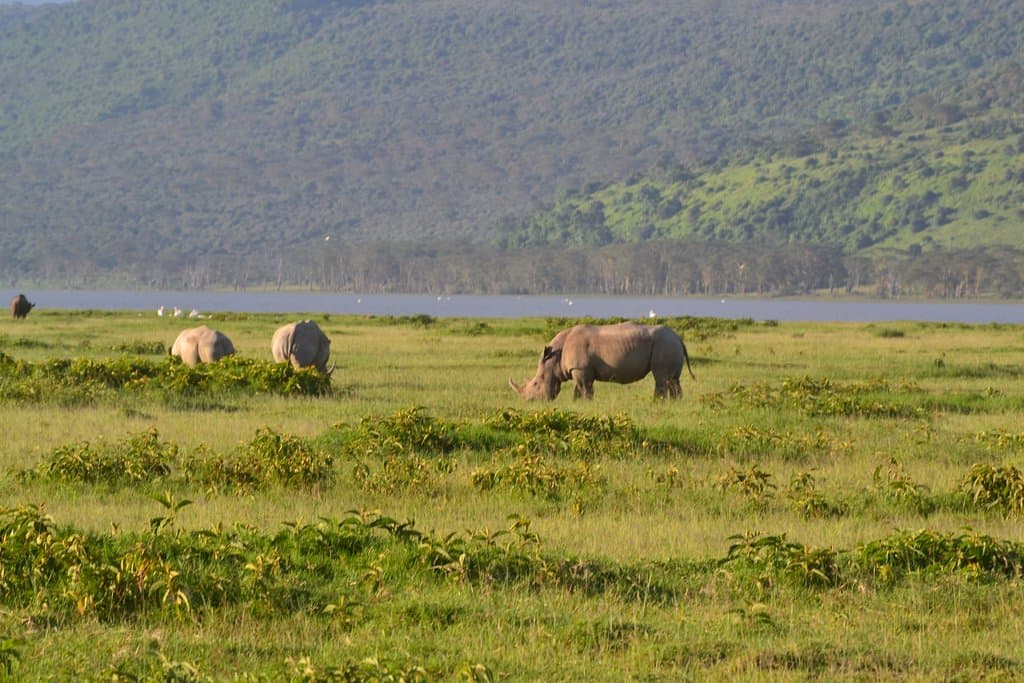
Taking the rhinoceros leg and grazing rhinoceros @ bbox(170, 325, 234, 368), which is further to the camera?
grazing rhinoceros @ bbox(170, 325, 234, 368)

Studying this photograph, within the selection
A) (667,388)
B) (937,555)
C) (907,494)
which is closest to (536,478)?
(907,494)

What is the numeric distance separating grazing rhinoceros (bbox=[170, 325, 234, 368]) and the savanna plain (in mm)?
3790

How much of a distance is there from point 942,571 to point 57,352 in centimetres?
3155

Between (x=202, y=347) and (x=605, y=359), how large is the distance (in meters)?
9.00

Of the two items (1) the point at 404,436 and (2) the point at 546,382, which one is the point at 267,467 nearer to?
(1) the point at 404,436

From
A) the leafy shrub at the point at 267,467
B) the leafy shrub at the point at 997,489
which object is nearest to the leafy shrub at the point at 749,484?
the leafy shrub at the point at 997,489

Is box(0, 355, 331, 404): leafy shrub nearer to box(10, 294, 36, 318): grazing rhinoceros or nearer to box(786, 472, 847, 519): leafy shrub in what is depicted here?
box(786, 472, 847, 519): leafy shrub

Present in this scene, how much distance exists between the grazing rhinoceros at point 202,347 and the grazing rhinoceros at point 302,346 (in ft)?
3.59

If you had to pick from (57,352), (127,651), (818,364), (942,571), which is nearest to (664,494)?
(942,571)

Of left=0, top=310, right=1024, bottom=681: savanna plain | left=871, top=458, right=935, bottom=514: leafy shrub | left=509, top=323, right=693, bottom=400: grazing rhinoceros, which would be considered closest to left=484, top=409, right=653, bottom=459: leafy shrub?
left=0, top=310, right=1024, bottom=681: savanna plain

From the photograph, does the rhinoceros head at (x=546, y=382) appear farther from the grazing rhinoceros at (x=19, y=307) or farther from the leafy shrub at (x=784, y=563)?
the grazing rhinoceros at (x=19, y=307)

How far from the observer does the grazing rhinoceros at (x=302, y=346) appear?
3064 centimetres

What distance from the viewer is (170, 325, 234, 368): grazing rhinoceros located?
103ft

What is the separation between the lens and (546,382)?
90.5ft
